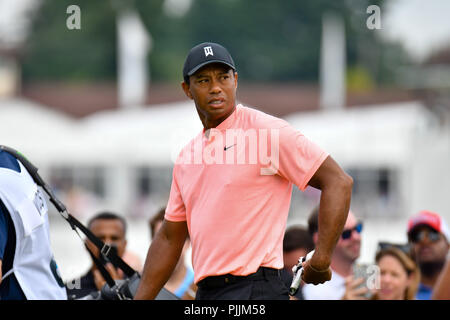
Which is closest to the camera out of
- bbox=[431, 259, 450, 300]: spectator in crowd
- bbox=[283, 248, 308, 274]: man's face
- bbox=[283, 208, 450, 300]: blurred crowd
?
bbox=[431, 259, 450, 300]: spectator in crowd

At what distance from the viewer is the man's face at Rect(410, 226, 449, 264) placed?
6.68 m

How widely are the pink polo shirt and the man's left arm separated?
0.19 ft

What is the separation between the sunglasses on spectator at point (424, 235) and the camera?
6680mm

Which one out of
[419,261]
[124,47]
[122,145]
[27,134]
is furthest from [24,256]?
[124,47]

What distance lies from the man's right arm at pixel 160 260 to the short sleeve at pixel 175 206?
6 cm

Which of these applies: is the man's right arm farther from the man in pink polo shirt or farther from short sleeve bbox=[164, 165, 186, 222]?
the man in pink polo shirt

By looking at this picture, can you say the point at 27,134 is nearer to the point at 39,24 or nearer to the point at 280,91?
the point at 280,91

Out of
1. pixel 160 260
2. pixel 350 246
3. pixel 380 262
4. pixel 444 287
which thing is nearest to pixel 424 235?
pixel 380 262

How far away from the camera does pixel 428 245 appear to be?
6.71 m

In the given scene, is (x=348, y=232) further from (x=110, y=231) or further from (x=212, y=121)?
(x=212, y=121)

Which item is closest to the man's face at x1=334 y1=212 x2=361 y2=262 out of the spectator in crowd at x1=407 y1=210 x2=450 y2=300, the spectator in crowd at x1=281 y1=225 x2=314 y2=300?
the spectator in crowd at x1=281 y1=225 x2=314 y2=300

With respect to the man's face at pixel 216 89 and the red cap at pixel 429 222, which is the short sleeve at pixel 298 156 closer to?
the man's face at pixel 216 89

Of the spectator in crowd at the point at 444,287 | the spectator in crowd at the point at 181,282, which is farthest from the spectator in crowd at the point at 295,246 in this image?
the spectator in crowd at the point at 444,287

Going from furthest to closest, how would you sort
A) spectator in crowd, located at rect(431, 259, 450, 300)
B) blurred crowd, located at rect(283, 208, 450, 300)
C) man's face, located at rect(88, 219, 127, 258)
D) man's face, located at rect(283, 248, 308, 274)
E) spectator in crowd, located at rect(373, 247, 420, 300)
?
man's face, located at rect(88, 219, 127, 258)
man's face, located at rect(283, 248, 308, 274)
spectator in crowd, located at rect(373, 247, 420, 300)
blurred crowd, located at rect(283, 208, 450, 300)
spectator in crowd, located at rect(431, 259, 450, 300)
